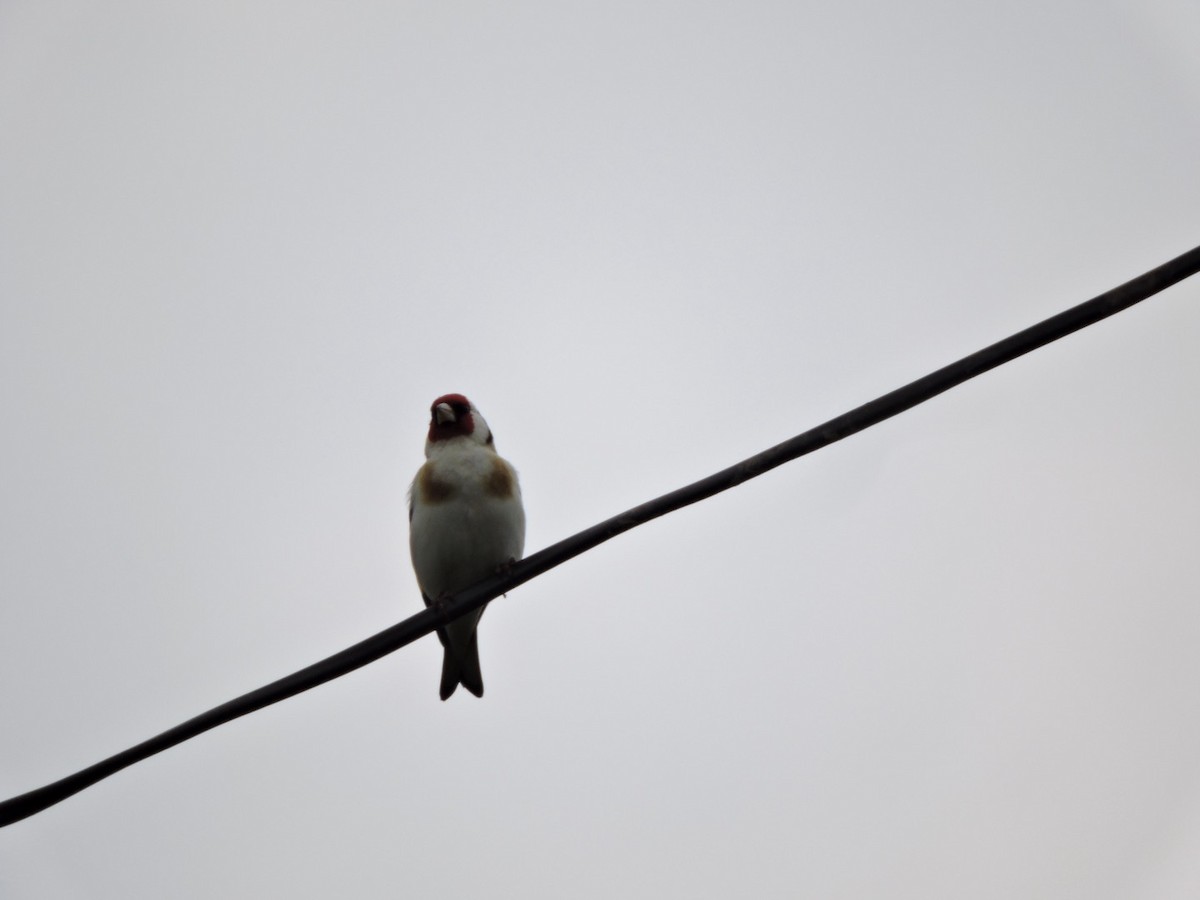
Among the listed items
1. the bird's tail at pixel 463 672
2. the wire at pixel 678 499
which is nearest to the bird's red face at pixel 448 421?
the bird's tail at pixel 463 672

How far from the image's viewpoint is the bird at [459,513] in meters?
5.16

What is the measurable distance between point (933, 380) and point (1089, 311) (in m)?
0.41

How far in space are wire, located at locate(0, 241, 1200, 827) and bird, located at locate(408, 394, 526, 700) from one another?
1931 mm

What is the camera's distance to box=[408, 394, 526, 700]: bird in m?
5.16

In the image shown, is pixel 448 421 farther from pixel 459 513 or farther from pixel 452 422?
pixel 459 513

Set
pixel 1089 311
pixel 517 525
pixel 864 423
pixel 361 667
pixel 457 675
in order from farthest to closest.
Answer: pixel 457 675
pixel 517 525
pixel 361 667
pixel 864 423
pixel 1089 311

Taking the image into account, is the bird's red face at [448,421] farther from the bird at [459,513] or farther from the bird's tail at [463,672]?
the bird's tail at [463,672]

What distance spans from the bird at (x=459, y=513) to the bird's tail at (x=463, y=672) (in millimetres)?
272

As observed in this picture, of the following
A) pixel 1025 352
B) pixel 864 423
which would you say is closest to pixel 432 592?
pixel 864 423

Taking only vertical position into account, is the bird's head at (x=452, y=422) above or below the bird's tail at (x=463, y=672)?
above

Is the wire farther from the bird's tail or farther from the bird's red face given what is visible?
the bird's tail

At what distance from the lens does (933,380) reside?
2.74 metres

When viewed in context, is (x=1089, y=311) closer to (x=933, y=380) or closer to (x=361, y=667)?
(x=933, y=380)

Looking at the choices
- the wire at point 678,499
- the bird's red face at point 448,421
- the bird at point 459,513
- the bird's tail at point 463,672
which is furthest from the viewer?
the bird's tail at point 463,672
